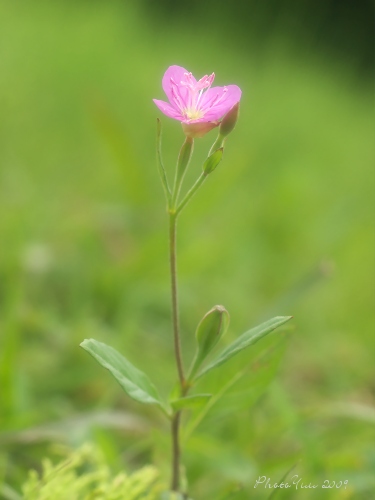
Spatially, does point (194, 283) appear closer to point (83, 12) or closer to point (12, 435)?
point (12, 435)

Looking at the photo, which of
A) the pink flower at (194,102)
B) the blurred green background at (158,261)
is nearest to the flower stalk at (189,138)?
the pink flower at (194,102)

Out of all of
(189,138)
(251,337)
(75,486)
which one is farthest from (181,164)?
(75,486)

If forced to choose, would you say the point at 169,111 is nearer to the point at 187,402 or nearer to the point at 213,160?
the point at 213,160

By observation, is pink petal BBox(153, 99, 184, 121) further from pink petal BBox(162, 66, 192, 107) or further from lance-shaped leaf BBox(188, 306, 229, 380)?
lance-shaped leaf BBox(188, 306, 229, 380)

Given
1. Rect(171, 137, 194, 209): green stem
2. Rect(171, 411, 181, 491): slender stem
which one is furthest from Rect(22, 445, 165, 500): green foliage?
Rect(171, 137, 194, 209): green stem

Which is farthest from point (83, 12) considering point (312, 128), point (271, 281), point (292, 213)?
point (271, 281)
